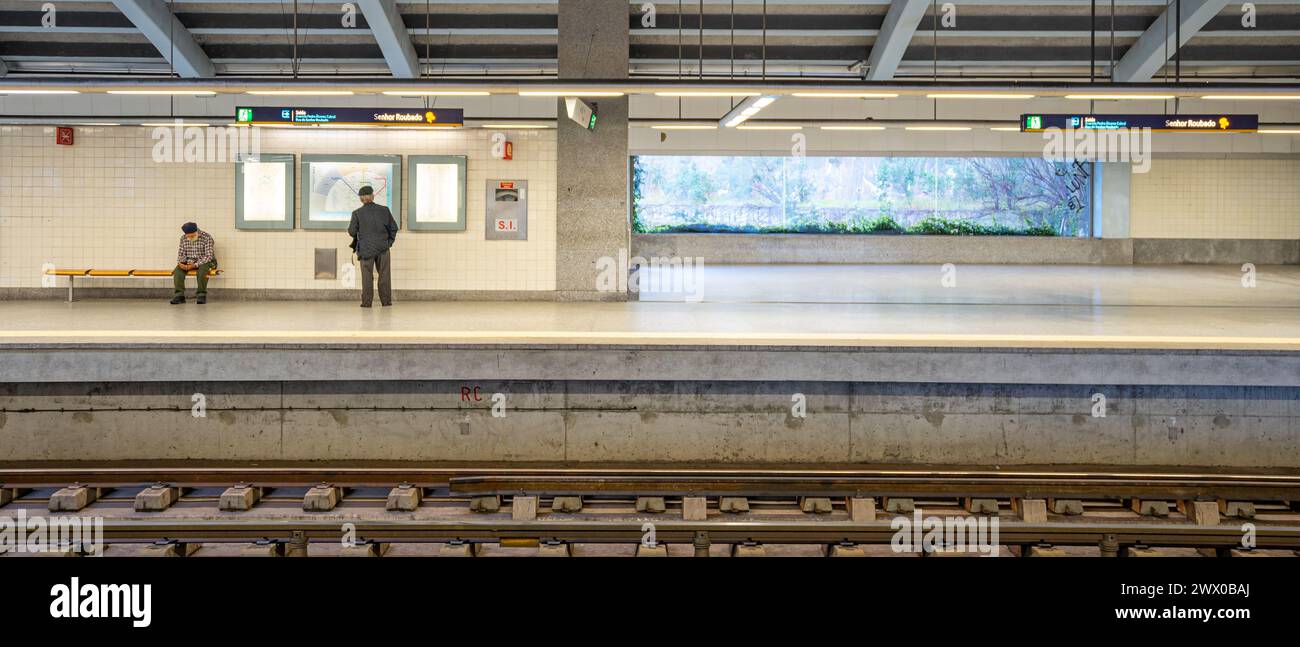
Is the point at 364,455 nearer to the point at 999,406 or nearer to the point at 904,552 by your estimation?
the point at 904,552

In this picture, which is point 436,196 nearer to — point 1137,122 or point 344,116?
point 344,116

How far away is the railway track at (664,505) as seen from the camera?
6965mm

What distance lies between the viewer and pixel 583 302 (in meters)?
14.2

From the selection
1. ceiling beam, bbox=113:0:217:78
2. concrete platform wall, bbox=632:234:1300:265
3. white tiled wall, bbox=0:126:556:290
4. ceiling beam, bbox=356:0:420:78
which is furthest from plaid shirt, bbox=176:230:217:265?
concrete platform wall, bbox=632:234:1300:265

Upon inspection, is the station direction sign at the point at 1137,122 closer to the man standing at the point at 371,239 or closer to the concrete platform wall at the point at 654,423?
the concrete platform wall at the point at 654,423

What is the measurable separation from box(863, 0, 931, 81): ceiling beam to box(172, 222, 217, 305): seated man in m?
10.9

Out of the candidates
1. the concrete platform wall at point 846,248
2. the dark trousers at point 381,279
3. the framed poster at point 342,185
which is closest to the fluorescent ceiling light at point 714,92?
the dark trousers at point 381,279

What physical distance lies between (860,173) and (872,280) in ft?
32.3

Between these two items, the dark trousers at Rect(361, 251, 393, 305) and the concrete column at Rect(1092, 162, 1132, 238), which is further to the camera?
the concrete column at Rect(1092, 162, 1132, 238)

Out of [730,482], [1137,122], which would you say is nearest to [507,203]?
[730,482]

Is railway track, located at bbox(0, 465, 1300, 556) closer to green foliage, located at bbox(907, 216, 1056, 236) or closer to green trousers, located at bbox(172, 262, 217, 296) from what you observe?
green trousers, located at bbox(172, 262, 217, 296)

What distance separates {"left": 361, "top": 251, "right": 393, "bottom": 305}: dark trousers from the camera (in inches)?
526
